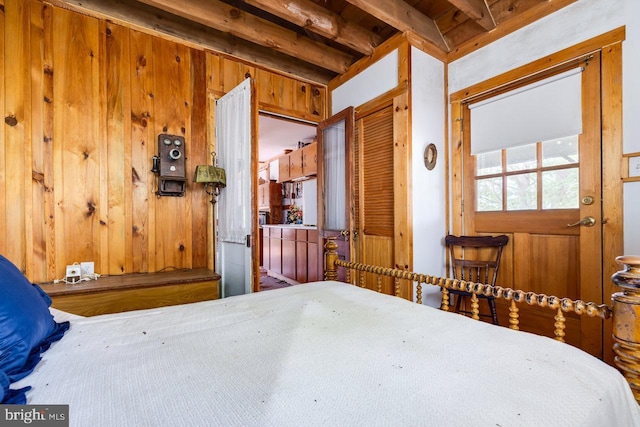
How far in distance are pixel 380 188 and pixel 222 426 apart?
2519mm

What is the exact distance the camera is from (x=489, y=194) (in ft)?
8.48

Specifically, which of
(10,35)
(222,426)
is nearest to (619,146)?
(222,426)

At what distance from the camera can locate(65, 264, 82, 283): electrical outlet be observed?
2.05 meters

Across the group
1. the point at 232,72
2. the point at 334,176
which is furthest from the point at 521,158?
the point at 232,72

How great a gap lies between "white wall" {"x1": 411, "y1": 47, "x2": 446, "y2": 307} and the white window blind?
0.33m

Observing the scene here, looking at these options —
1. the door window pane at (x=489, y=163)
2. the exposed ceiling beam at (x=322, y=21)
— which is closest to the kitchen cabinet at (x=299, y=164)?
the exposed ceiling beam at (x=322, y=21)

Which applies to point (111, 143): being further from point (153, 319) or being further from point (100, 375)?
point (100, 375)

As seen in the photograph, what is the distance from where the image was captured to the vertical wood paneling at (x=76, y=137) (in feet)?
6.89

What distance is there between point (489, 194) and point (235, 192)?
2.22 m

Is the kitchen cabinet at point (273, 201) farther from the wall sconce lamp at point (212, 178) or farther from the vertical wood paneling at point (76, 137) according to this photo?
the vertical wood paneling at point (76, 137)

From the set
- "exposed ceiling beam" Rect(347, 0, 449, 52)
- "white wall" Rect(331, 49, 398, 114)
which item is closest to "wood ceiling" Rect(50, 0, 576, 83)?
"exposed ceiling beam" Rect(347, 0, 449, 52)

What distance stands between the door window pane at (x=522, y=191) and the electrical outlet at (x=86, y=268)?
3.35 m

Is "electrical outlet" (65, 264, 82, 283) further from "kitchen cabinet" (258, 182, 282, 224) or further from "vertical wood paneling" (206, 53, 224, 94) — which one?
"kitchen cabinet" (258, 182, 282, 224)

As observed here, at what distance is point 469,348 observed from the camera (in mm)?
852
